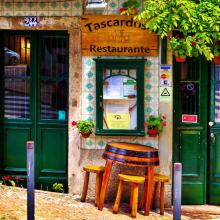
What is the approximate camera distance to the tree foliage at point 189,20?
300 inches

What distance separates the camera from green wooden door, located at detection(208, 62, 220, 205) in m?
8.71

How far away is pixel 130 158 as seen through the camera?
7641 millimetres

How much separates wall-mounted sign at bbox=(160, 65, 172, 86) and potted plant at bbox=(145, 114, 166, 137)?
0.50 m

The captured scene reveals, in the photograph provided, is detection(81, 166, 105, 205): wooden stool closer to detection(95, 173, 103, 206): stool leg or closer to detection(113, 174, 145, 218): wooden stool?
detection(95, 173, 103, 206): stool leg

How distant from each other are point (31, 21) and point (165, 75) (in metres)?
2.23

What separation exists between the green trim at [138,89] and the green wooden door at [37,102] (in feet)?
2.28

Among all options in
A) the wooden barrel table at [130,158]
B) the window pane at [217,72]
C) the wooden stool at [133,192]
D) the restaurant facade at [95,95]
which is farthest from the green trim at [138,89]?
the window pane at [217,72]

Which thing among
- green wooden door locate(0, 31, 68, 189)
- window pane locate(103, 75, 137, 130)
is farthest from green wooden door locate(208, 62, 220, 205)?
green wooden door locate(0, 31, 68, 189)

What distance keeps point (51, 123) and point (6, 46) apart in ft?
4.77

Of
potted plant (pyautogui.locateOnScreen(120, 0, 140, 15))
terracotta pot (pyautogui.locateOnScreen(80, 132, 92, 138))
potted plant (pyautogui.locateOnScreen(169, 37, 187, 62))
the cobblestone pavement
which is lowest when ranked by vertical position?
the cobblestone pavement

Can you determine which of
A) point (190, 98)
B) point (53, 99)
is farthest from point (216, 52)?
point (53, 99)

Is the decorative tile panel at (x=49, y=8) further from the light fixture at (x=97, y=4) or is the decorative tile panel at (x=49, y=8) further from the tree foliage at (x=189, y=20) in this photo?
the tree foliage at (x=189, y=20)

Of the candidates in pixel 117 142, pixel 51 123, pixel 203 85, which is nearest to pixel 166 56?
pixel 203 85

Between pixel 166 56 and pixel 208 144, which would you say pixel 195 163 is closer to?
pixel 208 144
